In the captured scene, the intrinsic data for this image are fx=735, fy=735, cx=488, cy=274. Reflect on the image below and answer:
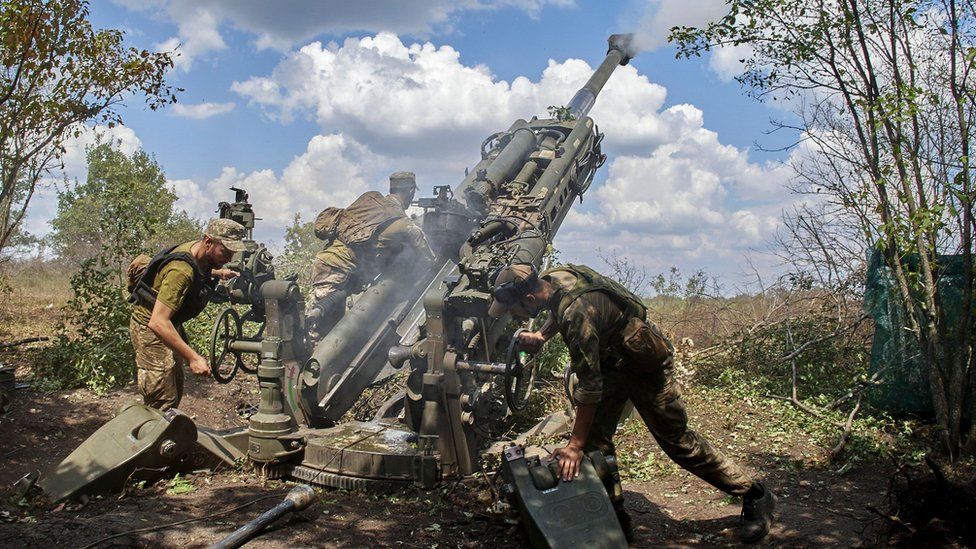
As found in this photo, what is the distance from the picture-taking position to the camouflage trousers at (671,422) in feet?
14.3

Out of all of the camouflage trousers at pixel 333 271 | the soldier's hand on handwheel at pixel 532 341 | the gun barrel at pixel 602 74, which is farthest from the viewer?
the gun barrel at pixel 602 74

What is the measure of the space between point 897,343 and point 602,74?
238 inches

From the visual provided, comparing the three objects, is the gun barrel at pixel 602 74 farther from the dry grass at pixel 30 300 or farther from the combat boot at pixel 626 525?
the dry grass at pixel 30 300

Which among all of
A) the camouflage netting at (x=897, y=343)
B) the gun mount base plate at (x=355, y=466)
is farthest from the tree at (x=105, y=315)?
the camouflage netting at (x=897, y=343)

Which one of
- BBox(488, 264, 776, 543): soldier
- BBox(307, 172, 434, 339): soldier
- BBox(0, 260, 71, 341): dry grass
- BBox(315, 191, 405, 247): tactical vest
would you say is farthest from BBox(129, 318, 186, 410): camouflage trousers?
BBox(0, 260, 71, 341): dry grass

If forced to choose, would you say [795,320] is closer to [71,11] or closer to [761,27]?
[761,27]

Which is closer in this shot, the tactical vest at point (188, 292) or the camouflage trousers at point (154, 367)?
the tactical vest at point (188, 292)

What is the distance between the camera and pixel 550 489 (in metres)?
3.92

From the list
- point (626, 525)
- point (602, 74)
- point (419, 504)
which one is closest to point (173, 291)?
point (419, 504)

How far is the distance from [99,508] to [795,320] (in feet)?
23.1

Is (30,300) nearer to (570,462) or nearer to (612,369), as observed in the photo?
(612,369)

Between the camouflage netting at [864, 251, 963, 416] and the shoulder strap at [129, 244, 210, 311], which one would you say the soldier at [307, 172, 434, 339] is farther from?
the camouflage netting at [864, 251, 963, 416]

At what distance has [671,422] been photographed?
4.35 m

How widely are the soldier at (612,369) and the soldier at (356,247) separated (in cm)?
244
